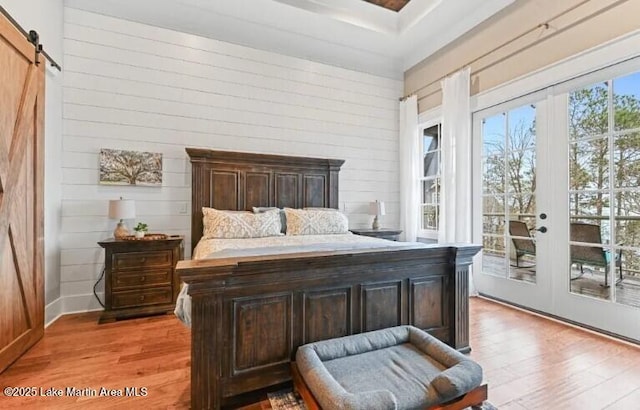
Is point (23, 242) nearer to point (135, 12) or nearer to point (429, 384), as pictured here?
point (135, 12)

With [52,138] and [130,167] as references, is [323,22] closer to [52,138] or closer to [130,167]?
[130,167]

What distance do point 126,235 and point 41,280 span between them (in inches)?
29.6

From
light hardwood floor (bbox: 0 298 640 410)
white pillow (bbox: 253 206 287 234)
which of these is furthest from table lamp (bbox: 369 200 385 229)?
light hardwood floor (bbox: 0 298 640 410)

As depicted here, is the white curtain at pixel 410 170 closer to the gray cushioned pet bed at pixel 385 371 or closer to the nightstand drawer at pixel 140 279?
the gray cushioned pet bed at pixel 385 371

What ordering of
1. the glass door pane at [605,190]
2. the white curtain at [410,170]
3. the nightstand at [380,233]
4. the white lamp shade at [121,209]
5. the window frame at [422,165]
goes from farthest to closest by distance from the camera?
the white curtain at [410,170], the window frame at [422,165], the nightstand at [380,233], the white lamp shade at [121,209], the glass door pane at [605,190]

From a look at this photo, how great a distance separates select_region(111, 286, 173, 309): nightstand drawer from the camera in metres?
2.97

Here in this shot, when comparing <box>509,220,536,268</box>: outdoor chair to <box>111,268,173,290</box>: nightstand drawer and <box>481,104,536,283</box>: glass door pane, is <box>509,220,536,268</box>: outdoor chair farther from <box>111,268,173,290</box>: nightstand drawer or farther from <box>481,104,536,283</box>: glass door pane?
<box>111,268,173,290</box>: nightstand drawer

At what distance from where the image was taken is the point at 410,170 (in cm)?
471

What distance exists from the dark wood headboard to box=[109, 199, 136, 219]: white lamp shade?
2.21 ft

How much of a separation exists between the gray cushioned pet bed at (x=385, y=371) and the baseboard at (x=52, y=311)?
274cm

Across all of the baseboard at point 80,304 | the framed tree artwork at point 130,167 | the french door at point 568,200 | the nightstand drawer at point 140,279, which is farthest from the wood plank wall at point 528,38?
the baseboard at point 80,304

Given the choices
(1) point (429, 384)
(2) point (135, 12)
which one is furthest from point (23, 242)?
(1) point (429, 384)

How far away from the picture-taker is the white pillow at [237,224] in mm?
3264

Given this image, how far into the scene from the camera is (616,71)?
2559 millimetres
